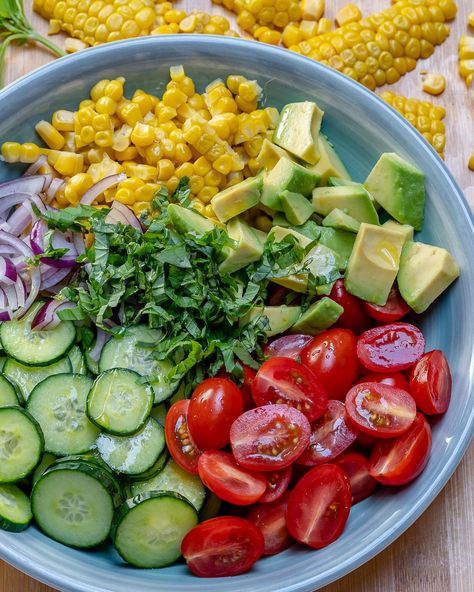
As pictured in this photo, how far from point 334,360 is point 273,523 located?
26.8 inches

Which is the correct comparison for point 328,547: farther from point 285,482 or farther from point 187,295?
point 187,295

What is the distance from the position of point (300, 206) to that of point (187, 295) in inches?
24.1

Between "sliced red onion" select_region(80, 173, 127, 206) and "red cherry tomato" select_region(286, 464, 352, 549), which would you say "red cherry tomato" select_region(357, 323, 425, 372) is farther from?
"sliced red onion" select_region(80, 173, 127, 206)

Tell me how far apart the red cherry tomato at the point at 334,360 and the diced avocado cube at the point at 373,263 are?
0.19m

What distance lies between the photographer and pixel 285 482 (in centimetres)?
288

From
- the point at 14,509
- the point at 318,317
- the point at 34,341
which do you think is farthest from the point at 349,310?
the point at 14,509

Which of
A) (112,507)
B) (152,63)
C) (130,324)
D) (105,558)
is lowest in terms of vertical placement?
(105,558)

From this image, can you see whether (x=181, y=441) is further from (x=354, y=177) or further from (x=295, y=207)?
(x=354, y=177)

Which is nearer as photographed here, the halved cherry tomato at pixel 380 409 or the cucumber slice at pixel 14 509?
the cucumber slice at pixel 14 509

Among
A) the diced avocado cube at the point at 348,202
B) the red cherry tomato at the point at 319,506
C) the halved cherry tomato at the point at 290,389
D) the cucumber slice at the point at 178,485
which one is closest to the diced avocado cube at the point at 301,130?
the diced avocado cube at the point at 348,202

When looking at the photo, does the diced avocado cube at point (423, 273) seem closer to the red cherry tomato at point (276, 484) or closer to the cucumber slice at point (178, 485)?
the red cherry tomato at point (276, 484)

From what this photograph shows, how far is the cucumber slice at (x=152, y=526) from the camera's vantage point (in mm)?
2779

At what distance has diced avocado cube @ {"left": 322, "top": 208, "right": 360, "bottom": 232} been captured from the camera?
3156 millimetres

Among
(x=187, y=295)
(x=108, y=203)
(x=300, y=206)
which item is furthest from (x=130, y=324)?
(x=300, y=206)
